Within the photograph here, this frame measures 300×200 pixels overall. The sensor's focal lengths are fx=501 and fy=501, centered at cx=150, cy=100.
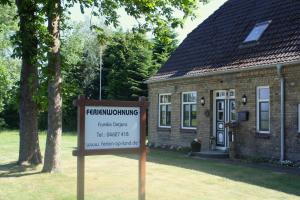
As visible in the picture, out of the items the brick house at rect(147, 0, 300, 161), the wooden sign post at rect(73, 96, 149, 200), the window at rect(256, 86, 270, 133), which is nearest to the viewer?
the wooden sign post at rect(73, 96, 149, 200)

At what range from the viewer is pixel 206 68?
70.7 feet

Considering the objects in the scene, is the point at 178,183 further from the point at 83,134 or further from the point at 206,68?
the point at 206,68

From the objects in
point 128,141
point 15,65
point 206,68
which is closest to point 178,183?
point 128,141

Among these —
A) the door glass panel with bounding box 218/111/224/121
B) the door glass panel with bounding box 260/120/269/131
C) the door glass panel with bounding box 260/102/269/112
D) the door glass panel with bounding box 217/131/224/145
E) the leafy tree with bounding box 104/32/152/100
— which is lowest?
the door glass panel with bounding box 217/131/224/145

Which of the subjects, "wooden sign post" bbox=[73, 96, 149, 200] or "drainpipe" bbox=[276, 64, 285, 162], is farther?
"drainpipe" bbox=[276, 64, 285, 162]

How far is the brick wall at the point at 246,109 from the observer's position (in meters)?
17.0

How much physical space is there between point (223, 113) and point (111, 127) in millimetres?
13294

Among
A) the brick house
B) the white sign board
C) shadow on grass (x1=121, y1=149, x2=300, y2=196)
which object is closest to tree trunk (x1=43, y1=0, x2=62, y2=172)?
shadow on grass (x1=121, y1=149, x2=300, y2=196)

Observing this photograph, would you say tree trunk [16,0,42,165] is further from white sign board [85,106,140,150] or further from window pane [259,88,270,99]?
window pane [259,88,270,99]

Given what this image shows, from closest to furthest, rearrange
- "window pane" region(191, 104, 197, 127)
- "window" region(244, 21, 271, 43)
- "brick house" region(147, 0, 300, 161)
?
"brick house" region(147, 0, 300, 161) → "window" region(244, 21, 271, 43) → "window pane" region(191, 104, 197, 127)

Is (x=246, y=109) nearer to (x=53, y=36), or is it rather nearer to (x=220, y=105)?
(x=220, y=105)

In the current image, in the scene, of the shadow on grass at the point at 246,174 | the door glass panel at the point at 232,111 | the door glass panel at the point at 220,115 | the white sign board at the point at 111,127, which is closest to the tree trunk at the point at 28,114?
the shadow on grass at the point at 246,174

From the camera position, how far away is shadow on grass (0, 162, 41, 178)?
44.3ft

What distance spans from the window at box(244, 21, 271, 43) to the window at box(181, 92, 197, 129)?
3958 mm
